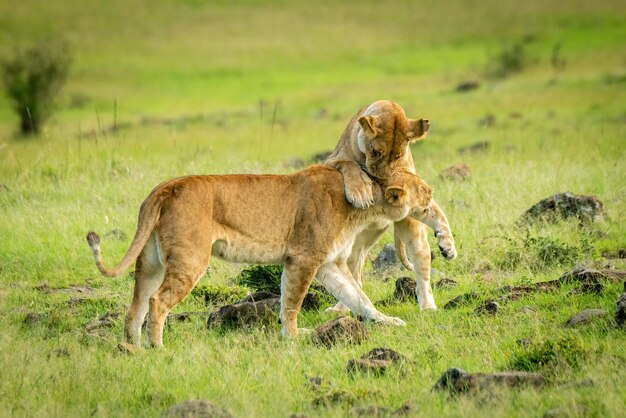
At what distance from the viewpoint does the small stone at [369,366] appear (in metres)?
6.61

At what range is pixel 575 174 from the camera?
14125 mm

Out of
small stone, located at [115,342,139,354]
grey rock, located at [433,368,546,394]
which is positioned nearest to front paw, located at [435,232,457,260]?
grey rock, located at [433,368,546,394]

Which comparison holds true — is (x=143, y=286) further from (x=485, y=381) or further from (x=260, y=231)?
(x=485, y=381)

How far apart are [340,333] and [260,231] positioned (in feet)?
3.72

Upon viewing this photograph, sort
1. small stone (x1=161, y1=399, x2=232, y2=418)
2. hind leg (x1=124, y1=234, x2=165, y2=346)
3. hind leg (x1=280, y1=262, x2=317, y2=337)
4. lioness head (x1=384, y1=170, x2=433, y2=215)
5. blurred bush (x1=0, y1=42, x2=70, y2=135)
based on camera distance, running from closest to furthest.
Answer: small stone (x1=161, y1=399, x2=232, y2=418), hind leg (x1=124, y1=234, x2=165, y2=346), hind leg (x1=280, y1=262, x2=317, y2=337), lioness head (x1=384, y1=170, x2=433, y2=215), blurred bush (x1=0, y1=42, x2=70, y2=135)

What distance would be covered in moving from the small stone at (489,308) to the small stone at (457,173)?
590 cm

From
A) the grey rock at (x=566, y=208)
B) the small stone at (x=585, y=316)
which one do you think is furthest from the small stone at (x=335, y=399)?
the grey rock at (x=566, y=208)

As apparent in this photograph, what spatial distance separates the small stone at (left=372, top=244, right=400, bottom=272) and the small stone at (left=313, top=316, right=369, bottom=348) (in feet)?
8.82

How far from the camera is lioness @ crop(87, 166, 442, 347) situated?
24.7 ft

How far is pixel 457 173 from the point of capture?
13.9 m

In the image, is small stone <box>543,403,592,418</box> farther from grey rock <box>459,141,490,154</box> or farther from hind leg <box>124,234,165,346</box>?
grey rock <box>459,141,490,154</box>

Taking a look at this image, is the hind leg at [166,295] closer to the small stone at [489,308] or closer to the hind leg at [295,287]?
the hind leg at [295,287]

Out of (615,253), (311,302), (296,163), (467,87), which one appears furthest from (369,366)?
(467,87)

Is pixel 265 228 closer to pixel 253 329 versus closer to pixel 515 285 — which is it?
pixel 253 329
